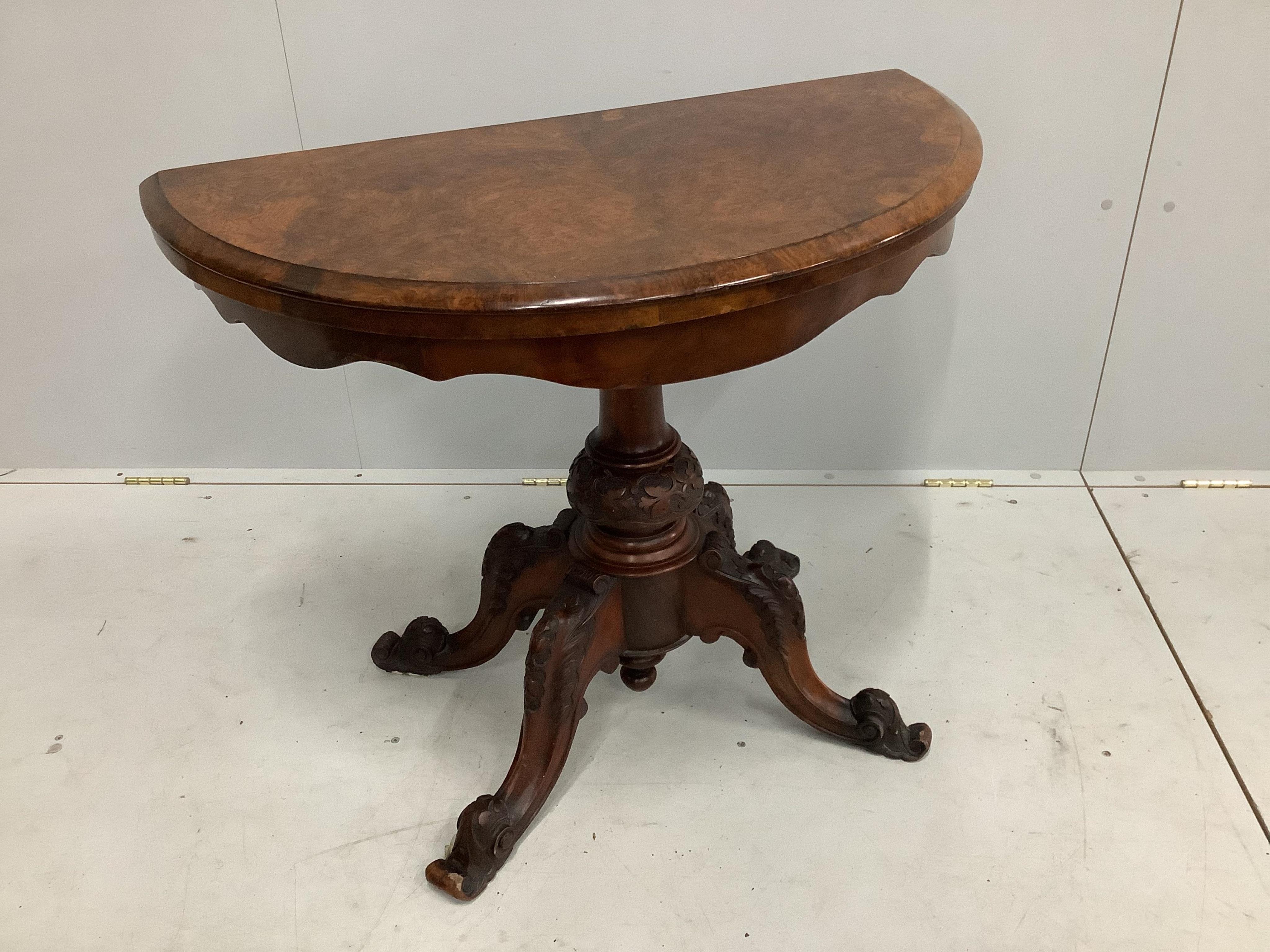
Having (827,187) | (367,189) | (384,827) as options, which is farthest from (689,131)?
(384,827)

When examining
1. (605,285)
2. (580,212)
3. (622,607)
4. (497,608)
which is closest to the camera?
(605,285)

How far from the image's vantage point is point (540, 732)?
1266mm

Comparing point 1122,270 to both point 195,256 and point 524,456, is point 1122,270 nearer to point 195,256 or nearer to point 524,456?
point 524,456

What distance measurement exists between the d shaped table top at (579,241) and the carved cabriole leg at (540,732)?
→ 0.47 m

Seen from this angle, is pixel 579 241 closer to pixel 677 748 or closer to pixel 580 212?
pixel 580 212

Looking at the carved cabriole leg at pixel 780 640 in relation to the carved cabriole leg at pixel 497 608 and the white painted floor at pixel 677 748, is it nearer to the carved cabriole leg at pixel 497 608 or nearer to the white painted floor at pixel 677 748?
the white painted floor at pixel 677 748

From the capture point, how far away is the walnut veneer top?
828 mm

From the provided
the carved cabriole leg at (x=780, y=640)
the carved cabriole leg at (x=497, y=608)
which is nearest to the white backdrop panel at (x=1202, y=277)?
the carved cabriole leg at (x=780, y=640)

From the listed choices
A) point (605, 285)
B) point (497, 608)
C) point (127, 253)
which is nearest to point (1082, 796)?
point (497, 608)

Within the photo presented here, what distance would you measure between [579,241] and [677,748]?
78 cm

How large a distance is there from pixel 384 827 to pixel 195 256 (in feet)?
2.47

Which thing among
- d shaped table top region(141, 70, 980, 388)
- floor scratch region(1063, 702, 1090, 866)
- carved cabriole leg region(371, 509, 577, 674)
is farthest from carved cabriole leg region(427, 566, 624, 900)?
floor scratch region(1063, 702, 1090, 866)

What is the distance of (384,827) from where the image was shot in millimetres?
1300

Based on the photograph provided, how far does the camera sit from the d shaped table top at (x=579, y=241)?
83cm
